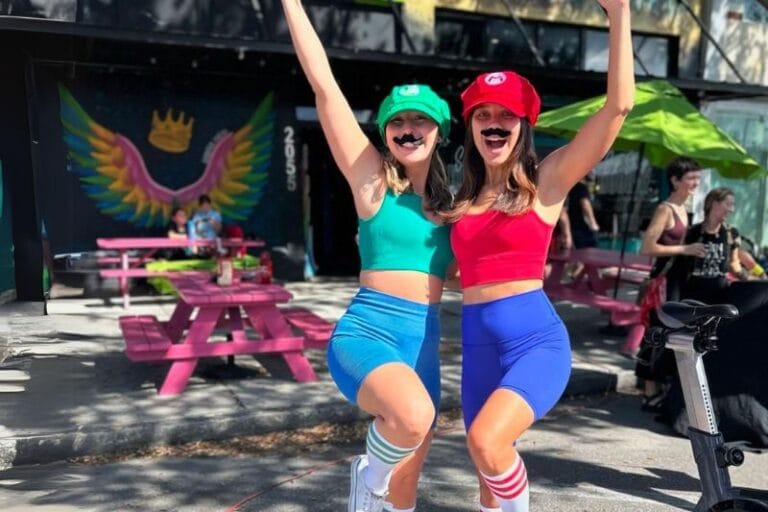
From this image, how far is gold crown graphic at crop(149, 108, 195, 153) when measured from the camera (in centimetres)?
1001

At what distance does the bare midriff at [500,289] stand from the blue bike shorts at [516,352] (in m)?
0.02

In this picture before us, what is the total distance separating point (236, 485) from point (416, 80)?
27.0 feet

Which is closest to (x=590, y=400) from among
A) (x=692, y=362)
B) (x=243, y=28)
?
(x=692, y=362)

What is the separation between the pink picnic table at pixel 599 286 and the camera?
654 cm

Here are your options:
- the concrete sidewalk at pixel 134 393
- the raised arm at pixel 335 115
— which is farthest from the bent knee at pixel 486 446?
the concrete sidewalk at pixel 134 393

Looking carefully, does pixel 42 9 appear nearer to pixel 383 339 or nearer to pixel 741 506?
pixel 383 339

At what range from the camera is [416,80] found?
10945mm

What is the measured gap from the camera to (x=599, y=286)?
26.2ft

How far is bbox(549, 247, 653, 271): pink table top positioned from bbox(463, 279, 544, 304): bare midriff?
508 centimetres

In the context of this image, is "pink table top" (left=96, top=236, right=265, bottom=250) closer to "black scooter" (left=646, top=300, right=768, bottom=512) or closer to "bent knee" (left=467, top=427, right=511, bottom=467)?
"black scooter" (left=646, top=300, right=768, bottom=512)

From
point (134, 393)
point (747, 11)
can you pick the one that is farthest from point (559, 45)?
point (134, 393)

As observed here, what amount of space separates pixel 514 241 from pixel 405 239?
38 cm

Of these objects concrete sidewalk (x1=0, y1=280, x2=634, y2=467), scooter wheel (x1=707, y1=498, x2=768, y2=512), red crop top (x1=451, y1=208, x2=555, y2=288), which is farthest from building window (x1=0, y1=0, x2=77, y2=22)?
scooter wheel (x1=707, y1=498, x2=768, y2=512)

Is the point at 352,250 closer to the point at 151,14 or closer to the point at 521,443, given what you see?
the point at 151,14
